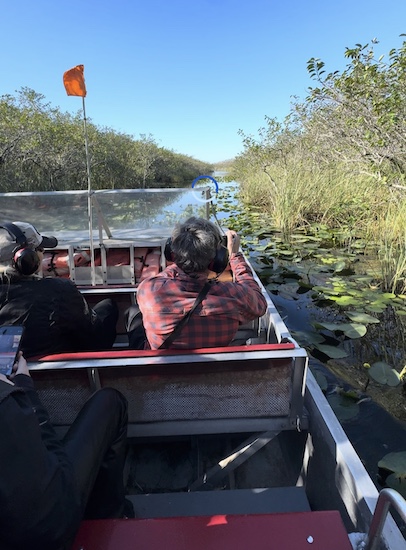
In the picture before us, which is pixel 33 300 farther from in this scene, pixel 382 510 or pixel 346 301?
pixel 346 301

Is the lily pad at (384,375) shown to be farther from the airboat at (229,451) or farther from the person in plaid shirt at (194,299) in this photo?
the person in plaid shirt at (194,299)

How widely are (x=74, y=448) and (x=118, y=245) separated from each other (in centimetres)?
271

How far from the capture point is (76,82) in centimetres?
277

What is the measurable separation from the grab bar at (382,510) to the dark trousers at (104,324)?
162 centimetres

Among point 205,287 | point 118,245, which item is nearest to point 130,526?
point 205,287

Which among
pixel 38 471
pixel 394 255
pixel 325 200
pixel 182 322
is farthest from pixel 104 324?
pixel 325 200

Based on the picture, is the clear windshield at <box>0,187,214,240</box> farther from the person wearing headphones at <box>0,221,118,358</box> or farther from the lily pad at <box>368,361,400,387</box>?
the lily pad at <box>368,361,400,387</box>

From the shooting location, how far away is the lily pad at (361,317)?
358 centimetres

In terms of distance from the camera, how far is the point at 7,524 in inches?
30.8

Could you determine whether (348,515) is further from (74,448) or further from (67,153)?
(67,153)

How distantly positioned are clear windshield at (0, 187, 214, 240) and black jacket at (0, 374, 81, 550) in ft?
9.57

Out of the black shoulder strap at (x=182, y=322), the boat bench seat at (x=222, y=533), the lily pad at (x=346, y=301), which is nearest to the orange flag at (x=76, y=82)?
the black shoulder strap at (x=182, y=322)

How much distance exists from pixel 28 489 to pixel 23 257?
1.13 metres

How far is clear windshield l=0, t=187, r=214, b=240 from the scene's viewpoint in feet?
11.5
